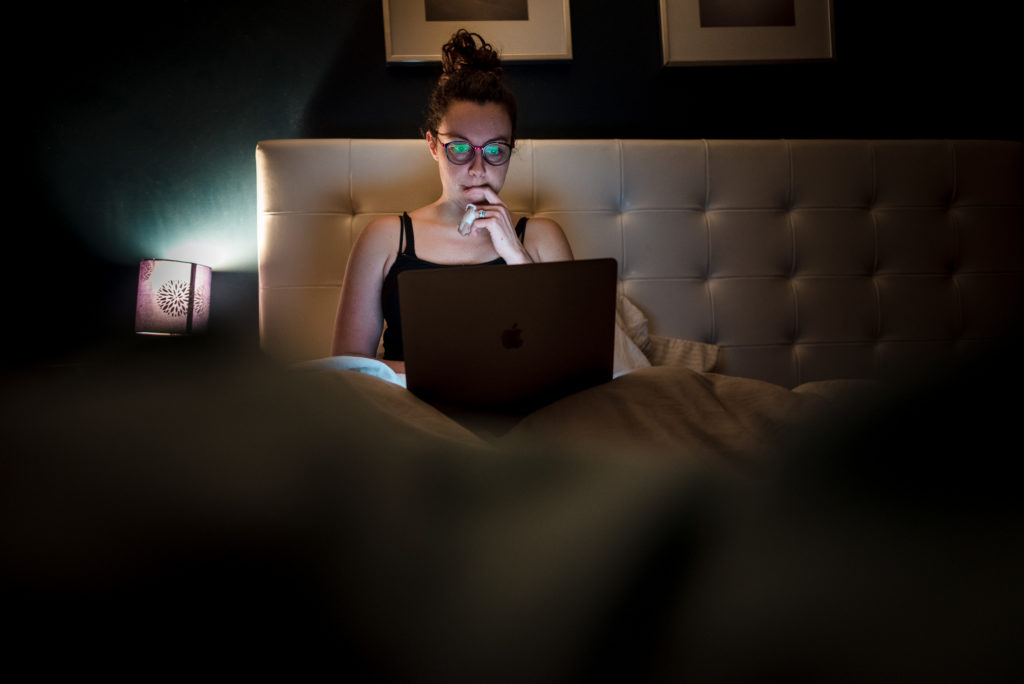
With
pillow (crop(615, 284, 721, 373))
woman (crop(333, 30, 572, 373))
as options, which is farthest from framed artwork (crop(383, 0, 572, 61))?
pillow (crop(615, 284, 721, 373))

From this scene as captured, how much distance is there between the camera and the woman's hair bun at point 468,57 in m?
1.68

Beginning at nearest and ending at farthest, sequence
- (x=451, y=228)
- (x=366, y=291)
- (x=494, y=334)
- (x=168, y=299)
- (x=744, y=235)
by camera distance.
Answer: (x=494, y=334) < (x=366, y=291) < (x=451, y=228) < (x=168, y=299) < (x=744, y=235)

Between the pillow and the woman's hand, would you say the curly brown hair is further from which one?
the pillow

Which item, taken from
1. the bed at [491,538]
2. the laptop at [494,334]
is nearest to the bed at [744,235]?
the laptop at [494,334]

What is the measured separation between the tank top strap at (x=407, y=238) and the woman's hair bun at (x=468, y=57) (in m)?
0.44

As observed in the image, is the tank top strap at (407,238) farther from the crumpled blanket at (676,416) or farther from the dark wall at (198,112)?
the crumpled blanket at (676,416)

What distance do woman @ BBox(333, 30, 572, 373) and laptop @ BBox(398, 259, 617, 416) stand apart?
729mm

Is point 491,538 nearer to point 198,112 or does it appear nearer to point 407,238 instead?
point 407,238

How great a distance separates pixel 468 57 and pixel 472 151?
335 millimetres

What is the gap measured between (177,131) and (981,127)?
115 inches

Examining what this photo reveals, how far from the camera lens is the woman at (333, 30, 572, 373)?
60.0 inches

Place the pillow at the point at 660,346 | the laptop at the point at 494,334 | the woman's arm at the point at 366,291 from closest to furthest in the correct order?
the laptop at the point at 494,334 → the woman's arm at the point at 366,291 → the pillow at the point at 660,346

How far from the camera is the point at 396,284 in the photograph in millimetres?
1575

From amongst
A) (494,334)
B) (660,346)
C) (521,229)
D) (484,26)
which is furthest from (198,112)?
(494,334)
